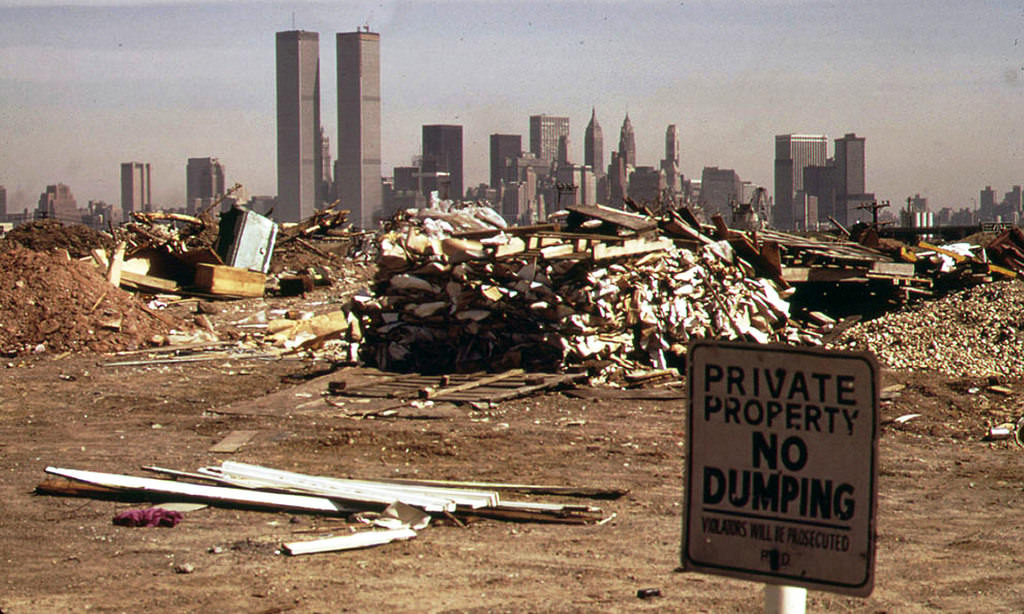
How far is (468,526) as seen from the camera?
7953 mm

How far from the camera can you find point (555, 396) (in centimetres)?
1410

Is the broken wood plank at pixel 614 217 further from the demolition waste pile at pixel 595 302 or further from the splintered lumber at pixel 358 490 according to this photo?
the splintered lumber at pixel 358 490

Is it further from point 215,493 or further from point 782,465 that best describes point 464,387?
point 782,465

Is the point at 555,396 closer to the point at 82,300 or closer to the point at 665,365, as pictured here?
the point at 665,365

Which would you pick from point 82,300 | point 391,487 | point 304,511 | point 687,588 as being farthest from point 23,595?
point 82,300

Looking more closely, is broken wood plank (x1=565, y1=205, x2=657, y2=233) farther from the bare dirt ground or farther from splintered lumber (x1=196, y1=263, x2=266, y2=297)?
splintered lumber (x1=196, y1=263, x2=266, y2=297)

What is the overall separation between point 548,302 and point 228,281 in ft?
43.8

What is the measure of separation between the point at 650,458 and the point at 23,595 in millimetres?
5764

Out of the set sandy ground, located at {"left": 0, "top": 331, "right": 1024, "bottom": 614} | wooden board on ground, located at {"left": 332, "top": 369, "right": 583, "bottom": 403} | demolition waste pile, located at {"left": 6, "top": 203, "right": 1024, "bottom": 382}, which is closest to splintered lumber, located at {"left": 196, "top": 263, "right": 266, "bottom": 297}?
demolition waste pile, located at {"left": 6, "top": 203, "right": 1024, "bottom": 382}

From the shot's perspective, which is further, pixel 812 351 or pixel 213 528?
pixel 213 528

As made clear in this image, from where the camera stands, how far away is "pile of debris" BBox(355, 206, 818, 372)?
15.4 meters

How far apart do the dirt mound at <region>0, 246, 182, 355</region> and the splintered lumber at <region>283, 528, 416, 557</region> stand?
12.6 m

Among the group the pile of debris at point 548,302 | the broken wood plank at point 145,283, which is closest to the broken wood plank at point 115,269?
the broken wood plank at point 145,283

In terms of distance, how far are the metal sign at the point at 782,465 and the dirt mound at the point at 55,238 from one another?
3637 cm
